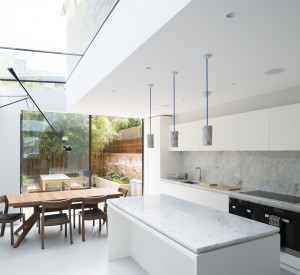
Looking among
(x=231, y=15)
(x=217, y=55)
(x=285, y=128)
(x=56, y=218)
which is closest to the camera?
(x=231, y=15)

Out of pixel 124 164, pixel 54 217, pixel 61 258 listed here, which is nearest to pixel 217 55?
pixel 61 258

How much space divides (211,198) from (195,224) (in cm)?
239

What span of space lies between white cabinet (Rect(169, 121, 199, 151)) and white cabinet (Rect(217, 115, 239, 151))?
675 millimetres

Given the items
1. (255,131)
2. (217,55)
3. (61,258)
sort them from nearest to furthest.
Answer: (217,55) → (61,258) → (255,131)

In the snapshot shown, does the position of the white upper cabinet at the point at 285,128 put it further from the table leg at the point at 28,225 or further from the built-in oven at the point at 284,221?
the table leg at the point at 28,225

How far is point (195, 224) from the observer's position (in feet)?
7.71

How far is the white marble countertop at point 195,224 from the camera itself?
76.2 inches

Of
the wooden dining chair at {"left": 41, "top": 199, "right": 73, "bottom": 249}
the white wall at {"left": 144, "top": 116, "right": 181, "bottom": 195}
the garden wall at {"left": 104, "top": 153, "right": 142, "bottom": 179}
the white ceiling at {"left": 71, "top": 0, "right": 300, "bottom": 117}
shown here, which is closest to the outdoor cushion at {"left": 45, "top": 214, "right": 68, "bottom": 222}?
the wooden dining chair at {"left": 41, "top": 199, "right": 73, "bottom": 249}

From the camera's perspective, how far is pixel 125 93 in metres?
4.18

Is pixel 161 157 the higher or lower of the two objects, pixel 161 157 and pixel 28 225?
the higher

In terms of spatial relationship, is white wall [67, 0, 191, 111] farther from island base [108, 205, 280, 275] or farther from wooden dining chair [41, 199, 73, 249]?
wooden dining chair [41, 199, 73, 249]

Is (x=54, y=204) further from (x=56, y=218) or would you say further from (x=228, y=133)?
(x=228, y=133)

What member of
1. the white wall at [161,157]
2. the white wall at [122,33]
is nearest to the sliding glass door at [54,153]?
the white wall at [161,157]

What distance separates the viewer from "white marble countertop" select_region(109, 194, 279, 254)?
1.94 meters
